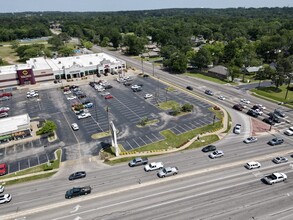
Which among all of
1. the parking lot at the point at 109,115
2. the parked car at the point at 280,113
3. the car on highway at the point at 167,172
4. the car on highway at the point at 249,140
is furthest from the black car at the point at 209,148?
the parked car at the point at 280,113

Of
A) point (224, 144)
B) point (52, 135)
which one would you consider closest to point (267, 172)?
point (224, 144)

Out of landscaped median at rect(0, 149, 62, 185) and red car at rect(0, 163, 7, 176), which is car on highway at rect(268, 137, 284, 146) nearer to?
landscaped median at rect(0, 149, 62, 185)

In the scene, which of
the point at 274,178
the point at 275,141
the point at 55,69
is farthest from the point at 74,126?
the point at 55,69

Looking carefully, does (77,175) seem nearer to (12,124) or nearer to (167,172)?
(167,172)

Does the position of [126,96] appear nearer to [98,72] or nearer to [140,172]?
[98,72]

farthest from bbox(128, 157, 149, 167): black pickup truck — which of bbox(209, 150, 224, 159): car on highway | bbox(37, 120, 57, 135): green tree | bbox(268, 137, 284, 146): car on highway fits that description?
bbox(268, 137, 284, 146): car on highway

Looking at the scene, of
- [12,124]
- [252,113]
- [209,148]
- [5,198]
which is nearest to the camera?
[5,198]
